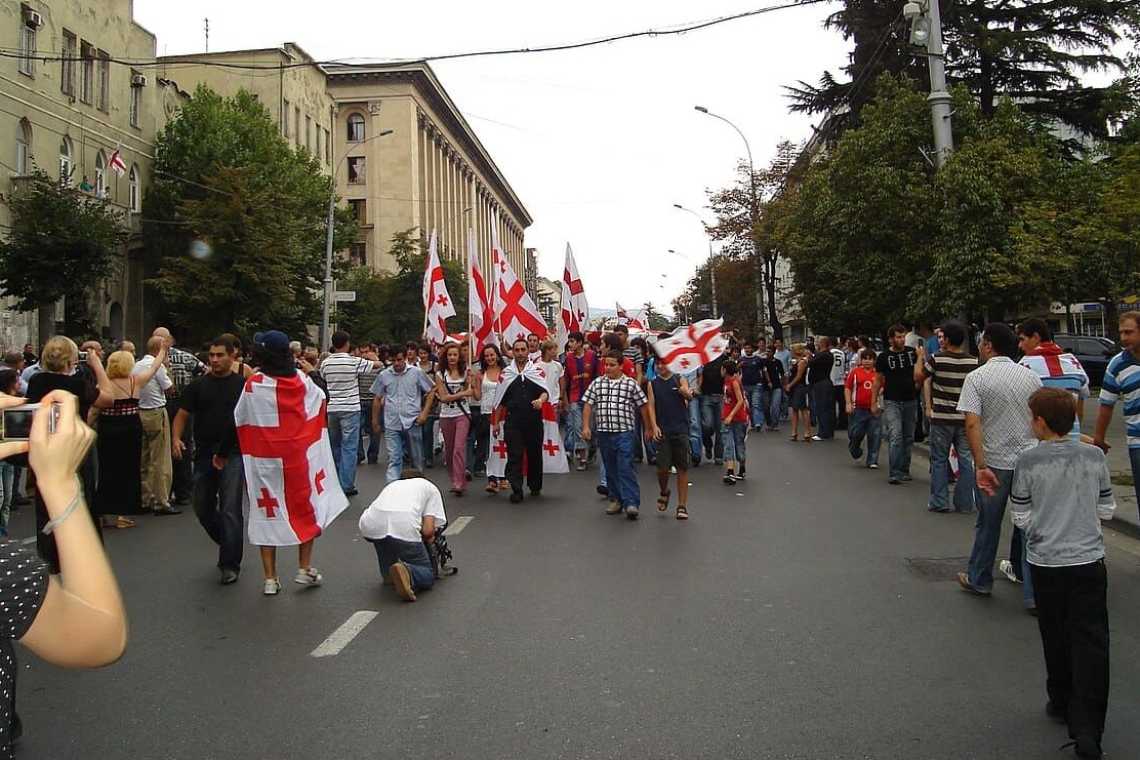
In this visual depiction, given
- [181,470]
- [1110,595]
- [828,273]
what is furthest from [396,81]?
[1110,595]

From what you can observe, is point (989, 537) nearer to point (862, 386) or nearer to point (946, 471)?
point (946, 471)

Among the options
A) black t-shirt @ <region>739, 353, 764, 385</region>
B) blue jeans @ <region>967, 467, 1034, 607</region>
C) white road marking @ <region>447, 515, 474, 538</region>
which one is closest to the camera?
blue jeans @ <region>967, 467, 1034, 607</region>

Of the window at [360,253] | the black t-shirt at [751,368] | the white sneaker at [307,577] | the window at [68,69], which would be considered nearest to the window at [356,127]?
the window at [360,253]

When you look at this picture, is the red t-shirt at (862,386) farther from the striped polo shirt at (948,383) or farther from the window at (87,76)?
the window at (87,76)

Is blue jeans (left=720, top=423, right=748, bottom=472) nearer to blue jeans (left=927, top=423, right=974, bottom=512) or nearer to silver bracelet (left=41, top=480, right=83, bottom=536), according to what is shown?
blue jeans (left=927, top=423, right=974, bottom=512)

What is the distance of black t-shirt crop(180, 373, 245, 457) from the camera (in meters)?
8.12

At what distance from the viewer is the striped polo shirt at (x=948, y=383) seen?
1061 centimetres

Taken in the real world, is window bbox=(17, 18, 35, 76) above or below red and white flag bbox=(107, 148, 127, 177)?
above

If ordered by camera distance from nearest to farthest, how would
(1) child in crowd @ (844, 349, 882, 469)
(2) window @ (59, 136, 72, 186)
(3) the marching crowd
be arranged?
(3) the marching crowd, (1) child in crowd @ (844, 349, 882, 469), (2) window @ (59, 136, 72, 186)

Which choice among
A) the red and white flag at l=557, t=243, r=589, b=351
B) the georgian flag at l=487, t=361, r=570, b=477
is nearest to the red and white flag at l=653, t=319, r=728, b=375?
the georgian flag at l=487, t=361, r=570, b=477

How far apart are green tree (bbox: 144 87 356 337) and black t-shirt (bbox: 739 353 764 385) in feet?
67.3

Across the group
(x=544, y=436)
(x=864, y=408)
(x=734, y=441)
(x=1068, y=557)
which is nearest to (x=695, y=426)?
(x=734, y=441)

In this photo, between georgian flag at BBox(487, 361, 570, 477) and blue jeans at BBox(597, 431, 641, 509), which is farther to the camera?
georgian flag at BBox(487, 361, 570, 477)

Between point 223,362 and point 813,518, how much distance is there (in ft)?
18.7
